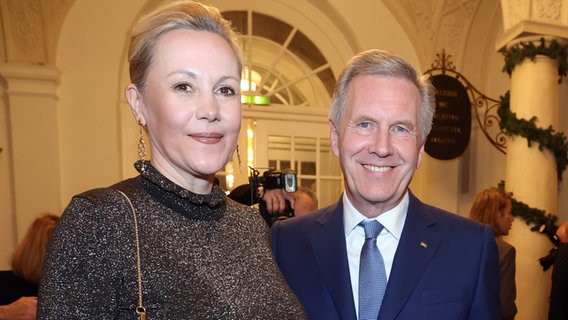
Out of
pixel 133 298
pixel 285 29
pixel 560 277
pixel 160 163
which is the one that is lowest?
pixel 560 277

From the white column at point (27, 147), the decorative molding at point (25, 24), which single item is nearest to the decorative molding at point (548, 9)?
the white column at point (27, 147)

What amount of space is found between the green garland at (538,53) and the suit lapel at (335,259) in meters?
3.73

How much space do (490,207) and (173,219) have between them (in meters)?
3.64

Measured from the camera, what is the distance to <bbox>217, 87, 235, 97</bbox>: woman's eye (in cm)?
120

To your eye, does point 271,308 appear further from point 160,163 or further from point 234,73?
point 234,73

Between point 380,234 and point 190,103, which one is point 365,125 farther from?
point 190,103

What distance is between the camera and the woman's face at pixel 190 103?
1.14m

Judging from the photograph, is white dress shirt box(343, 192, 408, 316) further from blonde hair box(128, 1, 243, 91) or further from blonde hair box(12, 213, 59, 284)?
blonde hair box(12, 213, 59, 284)

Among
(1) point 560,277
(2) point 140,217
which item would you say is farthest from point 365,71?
(1) point 560,277

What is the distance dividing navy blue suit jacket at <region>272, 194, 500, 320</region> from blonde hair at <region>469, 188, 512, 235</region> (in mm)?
2699

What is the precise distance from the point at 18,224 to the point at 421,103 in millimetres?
4577

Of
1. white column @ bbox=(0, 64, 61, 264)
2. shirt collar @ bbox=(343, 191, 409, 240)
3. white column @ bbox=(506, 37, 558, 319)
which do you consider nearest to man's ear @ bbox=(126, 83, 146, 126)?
shirt collar @ bbox=(343, 191, 409, 240)

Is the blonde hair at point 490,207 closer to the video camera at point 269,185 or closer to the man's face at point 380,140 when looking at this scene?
the video camera at point 269,185

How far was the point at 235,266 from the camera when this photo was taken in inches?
48.3
